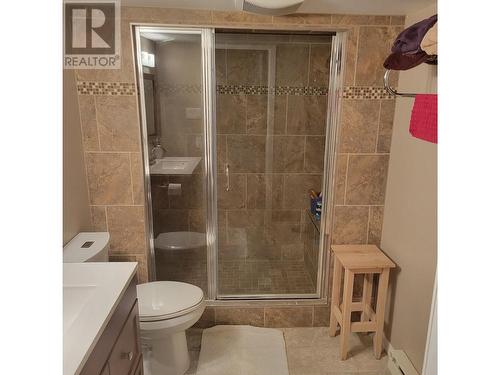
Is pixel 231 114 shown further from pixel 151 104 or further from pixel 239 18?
pixel 239 18

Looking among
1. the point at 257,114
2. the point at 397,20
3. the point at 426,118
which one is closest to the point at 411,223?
the point at 426,118

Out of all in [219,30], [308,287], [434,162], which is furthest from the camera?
[308,287]

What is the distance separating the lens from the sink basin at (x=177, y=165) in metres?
2.21

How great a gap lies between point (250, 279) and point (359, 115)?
147 cm

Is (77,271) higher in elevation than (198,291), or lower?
higher

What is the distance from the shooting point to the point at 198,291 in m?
1.86

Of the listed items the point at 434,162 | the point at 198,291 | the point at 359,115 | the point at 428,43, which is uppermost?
the point at 428,43

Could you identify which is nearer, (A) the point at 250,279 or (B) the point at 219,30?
(B) the point at 219,30

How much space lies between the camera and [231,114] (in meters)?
2.59

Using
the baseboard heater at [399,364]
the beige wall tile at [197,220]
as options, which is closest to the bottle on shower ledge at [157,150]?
the beige wall tile at [197,220]

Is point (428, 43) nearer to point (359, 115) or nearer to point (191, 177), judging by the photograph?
point (359, 115)

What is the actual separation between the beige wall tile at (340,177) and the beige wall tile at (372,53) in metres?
0.45
